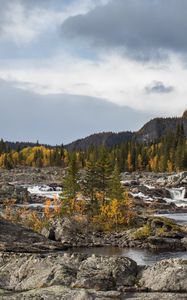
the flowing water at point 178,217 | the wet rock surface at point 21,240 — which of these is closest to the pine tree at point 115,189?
the flowing water at point 178,217

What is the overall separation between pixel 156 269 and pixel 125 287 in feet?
9.07

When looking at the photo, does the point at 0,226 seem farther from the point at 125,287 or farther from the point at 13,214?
the point at 125,287

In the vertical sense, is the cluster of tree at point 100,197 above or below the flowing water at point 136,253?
above

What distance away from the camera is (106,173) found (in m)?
79.2

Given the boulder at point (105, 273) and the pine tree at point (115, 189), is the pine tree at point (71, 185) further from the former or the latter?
the boulder at point (105, 273)

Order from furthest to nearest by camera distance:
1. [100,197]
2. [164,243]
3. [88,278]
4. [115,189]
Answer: [100,197], [115,189], [164,243], [88,278]

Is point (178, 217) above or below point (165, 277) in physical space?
below

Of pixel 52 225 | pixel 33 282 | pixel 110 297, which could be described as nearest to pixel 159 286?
pixel 110 297

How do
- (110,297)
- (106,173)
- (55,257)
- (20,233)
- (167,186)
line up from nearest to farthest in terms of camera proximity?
(110,297) → (55,257) → (20,233) → (106,173) → (167,186)

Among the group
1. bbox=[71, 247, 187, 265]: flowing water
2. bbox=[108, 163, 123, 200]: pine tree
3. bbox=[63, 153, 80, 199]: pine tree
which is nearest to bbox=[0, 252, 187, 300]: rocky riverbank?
bbox=[71, 247, 187, 265]: flowing water

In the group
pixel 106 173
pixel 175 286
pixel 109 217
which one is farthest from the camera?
pixel 106 173

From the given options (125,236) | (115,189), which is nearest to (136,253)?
(125,236)

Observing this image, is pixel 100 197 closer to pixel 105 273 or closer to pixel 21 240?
pixel 21 240

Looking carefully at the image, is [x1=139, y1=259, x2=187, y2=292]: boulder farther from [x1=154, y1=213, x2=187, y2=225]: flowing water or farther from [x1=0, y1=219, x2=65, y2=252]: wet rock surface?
[x1=154, y1=213, x2=187, y2=225]: flowing water
